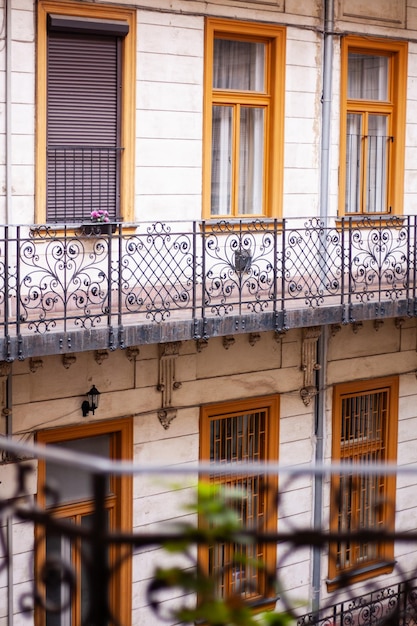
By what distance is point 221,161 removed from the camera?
45.1 feet

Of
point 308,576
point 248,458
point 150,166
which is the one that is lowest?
point 308,576

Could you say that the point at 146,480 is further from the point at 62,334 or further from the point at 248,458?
the point at 62,334

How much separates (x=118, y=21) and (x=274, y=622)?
992 centimetres

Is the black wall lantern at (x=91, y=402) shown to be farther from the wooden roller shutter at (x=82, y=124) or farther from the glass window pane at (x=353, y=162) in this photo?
the glass window pane at (x=353, y=162)

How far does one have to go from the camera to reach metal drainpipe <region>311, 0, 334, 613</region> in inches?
560

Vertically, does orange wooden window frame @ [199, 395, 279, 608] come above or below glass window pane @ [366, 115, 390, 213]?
below

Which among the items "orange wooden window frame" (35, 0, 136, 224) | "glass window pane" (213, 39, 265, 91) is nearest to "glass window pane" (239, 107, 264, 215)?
"glass window pane" (213, 39, 265, 91)

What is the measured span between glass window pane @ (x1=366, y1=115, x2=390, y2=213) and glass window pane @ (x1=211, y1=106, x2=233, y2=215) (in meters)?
2.38

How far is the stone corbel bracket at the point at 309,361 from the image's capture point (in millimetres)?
14047

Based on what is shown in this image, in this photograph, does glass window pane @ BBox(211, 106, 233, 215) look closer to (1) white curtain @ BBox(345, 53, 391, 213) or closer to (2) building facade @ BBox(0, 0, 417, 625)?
(2) building facade @ BBox(0, 0, 417, 625)

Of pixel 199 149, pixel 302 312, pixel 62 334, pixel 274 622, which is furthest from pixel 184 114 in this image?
pixel 274 622

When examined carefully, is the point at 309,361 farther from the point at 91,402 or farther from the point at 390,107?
the point at 390,107

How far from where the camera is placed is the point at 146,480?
12625 millimetres

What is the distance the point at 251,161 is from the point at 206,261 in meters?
1.57
